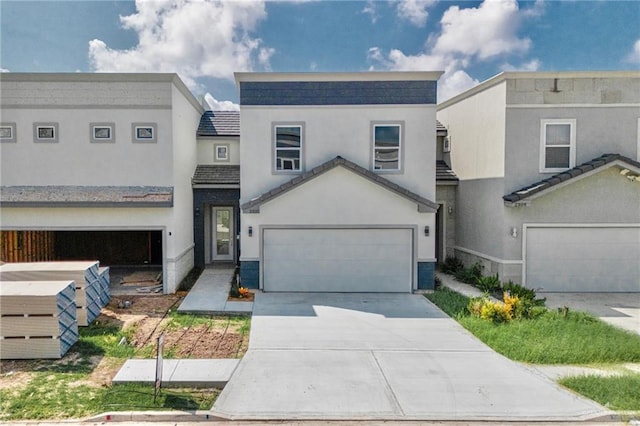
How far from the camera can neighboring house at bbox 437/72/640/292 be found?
35.3 feet

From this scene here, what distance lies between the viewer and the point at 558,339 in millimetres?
7172

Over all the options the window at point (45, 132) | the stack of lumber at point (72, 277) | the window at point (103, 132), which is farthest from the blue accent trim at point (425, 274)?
the window at point (45, 132)

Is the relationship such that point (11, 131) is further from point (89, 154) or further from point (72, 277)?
point (72, 277)

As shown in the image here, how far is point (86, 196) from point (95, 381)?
6.24 meters

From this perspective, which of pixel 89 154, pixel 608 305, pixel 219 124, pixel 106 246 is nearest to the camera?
pixel 608 305

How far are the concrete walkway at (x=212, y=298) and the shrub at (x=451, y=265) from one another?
7.39 metres

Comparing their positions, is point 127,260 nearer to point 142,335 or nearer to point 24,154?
point 24,154

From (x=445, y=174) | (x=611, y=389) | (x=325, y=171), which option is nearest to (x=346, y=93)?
(x=325, y=171)

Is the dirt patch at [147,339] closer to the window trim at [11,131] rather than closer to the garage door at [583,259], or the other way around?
the window trim at [11,131]

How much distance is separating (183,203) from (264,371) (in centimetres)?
735

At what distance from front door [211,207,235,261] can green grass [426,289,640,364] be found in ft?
28.5

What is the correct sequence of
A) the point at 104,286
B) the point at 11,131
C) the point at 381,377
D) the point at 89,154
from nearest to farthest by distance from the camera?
the point at 381,377 < the point at 104,286 < the point at 11,131 < the point at 89,154

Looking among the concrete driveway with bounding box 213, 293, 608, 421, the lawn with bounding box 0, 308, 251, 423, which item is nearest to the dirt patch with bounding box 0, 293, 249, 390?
the lawn with bounding box 0, 308, 251, 423

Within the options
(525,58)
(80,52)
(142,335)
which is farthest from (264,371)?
(525,58)
